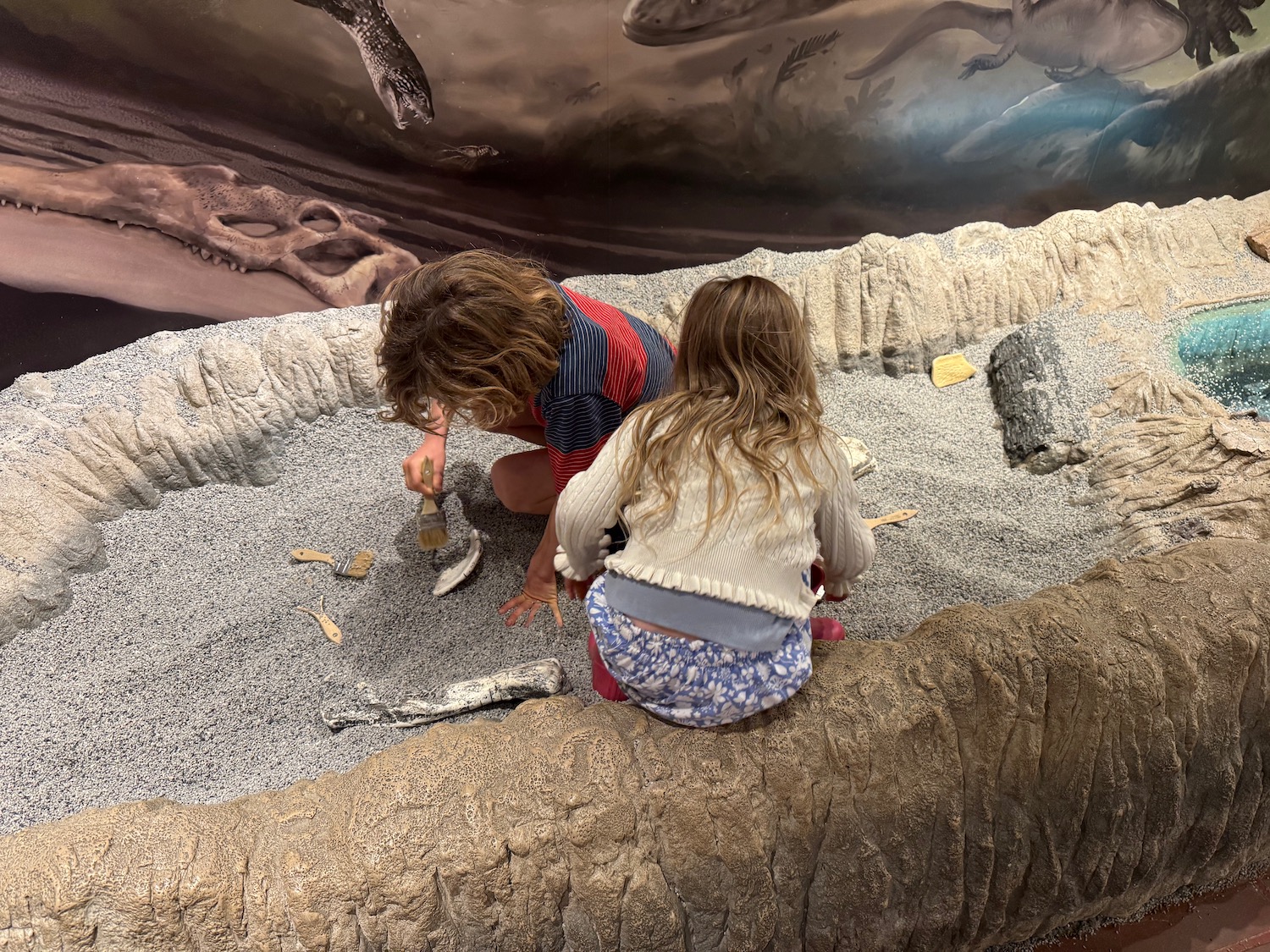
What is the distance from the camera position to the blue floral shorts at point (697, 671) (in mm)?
1163

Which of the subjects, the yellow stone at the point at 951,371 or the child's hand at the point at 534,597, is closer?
the child's hand at the point at 534,597

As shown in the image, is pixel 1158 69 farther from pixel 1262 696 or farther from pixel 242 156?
pixel 242 156

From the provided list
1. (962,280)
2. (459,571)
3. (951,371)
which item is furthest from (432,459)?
(962,280)

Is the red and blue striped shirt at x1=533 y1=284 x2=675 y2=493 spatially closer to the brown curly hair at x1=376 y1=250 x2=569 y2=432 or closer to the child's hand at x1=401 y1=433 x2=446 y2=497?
the brown curly hair at x1=376 y1=250 x2=569 y2=432

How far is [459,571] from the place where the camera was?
1.99m

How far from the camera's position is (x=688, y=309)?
122cm

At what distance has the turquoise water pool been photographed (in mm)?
2324

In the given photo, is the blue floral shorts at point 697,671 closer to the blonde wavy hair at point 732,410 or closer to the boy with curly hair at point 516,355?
the blonde wavy hair at point 732,410

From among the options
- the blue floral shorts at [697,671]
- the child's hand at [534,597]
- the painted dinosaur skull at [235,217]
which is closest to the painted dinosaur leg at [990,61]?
the painted dinosaur skull at [235,217]

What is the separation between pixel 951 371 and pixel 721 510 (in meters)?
1.91

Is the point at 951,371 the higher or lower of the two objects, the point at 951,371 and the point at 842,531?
the higher

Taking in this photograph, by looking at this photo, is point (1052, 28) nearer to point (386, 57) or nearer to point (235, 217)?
point (386, 57)

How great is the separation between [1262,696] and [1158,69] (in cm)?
268

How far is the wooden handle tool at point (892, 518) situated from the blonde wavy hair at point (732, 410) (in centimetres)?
97
